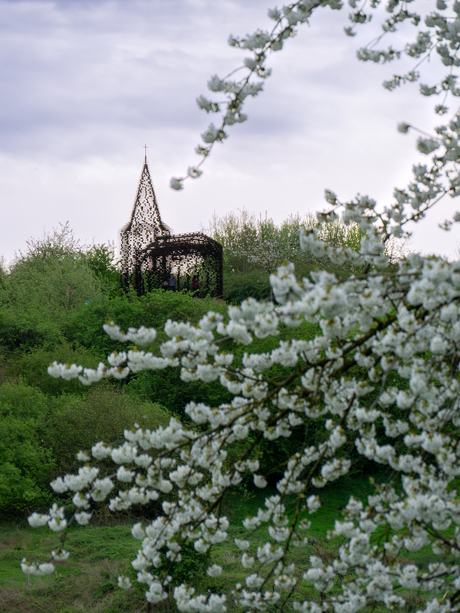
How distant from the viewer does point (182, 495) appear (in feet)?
9.45

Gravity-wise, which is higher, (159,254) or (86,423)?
(159,254)

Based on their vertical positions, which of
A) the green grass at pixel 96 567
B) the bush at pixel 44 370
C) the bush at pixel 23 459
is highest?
the bush at pixel 44 370

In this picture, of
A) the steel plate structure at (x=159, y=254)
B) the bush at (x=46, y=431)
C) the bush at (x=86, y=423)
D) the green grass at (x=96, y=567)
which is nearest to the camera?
the green grass at (x=96, y=567)

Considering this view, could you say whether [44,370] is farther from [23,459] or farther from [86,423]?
[23,459]

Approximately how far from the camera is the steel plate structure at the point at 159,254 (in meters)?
16.3

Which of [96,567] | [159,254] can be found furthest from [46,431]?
[159,254]

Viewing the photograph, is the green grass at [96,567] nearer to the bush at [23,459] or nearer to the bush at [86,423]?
the bush at [23,459]

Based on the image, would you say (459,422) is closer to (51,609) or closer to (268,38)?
(268,38)

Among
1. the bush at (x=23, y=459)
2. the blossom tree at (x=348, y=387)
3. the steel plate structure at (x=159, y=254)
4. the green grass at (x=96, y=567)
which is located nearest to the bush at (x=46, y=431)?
the bush at (x=23, y=459)

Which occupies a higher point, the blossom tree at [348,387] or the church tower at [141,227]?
the church tower at [141,227]

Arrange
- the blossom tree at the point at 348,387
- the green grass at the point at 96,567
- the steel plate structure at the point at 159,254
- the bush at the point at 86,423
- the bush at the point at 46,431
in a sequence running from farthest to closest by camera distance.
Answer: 1. the steel plate structure at the point at 159,254
2. the bush at the point at 86,423
3. the bush at the point at 46,431
4. the green grass at the point at 96,567
5. the blossom tree at the point at 348,387

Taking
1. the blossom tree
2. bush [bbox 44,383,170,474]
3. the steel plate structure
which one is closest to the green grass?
bush [bbox 44,383,170,474]

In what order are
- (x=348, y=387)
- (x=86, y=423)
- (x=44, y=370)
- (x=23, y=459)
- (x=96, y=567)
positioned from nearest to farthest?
(x=348, y=387), (x=96, y=567), (x=23, y=459), (x=86, y=423), (x=44, y=370)

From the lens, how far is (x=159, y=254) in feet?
53.5
